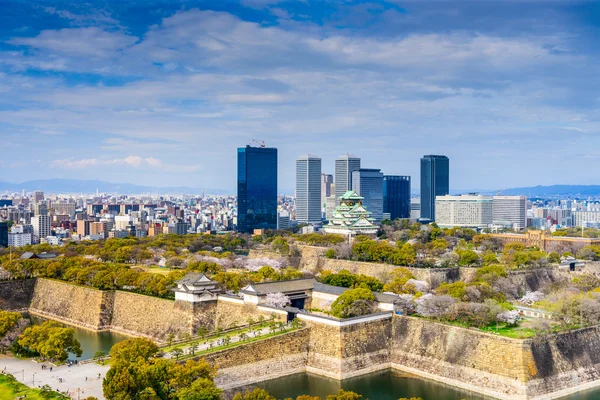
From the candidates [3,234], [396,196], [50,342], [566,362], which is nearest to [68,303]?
[50,342]

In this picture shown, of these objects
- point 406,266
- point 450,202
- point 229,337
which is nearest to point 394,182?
point 450,202

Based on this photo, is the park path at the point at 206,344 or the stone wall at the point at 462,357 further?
the park path at the point at 206,344

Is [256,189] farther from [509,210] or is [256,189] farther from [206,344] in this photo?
[206,344]

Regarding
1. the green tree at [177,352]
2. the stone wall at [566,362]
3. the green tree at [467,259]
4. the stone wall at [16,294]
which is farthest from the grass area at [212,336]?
the stone wall at [16,294]

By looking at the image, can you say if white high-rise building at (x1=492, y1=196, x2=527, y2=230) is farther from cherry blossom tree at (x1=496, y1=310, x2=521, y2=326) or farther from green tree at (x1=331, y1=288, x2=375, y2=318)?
green tree at (x1=331, y1=288, x2=375, y2=318)

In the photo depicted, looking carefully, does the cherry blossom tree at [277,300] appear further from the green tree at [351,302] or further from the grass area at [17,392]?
the grass area at [17,392]

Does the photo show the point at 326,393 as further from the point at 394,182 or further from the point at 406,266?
the point at 394,182
